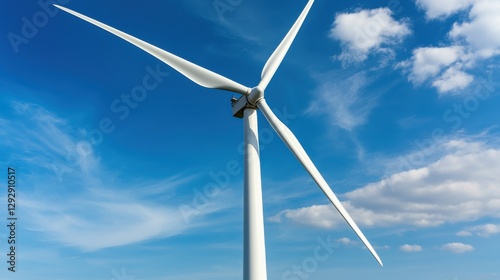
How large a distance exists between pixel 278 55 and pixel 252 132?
25.5ft

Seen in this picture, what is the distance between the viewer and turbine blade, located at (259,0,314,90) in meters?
26.0

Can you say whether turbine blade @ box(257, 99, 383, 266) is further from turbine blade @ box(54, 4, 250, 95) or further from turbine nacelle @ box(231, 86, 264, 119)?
turbine blade @ box(54, 4, 250, 95)

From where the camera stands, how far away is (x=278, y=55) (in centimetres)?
2758

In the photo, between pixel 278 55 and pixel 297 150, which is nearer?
pixel 297 150

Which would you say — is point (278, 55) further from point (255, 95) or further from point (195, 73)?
point (195, 73)

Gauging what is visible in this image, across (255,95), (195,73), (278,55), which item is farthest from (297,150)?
(195,73)

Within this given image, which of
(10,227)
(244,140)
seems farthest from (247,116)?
(10,227)

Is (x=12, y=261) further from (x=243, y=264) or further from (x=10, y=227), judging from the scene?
(x=243, y=264)

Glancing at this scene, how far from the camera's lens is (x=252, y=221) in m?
19.6

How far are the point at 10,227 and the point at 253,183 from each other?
14.6m

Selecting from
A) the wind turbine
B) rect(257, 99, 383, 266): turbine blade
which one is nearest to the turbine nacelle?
the wind turbine

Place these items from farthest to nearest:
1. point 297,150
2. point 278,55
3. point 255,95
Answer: point 278,55 → point 297,150 → point 255,95

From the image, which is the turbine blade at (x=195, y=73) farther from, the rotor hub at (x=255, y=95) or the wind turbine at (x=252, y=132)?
the rotor hub at (x=255, y=95)

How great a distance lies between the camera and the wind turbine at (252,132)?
64.5 ft
